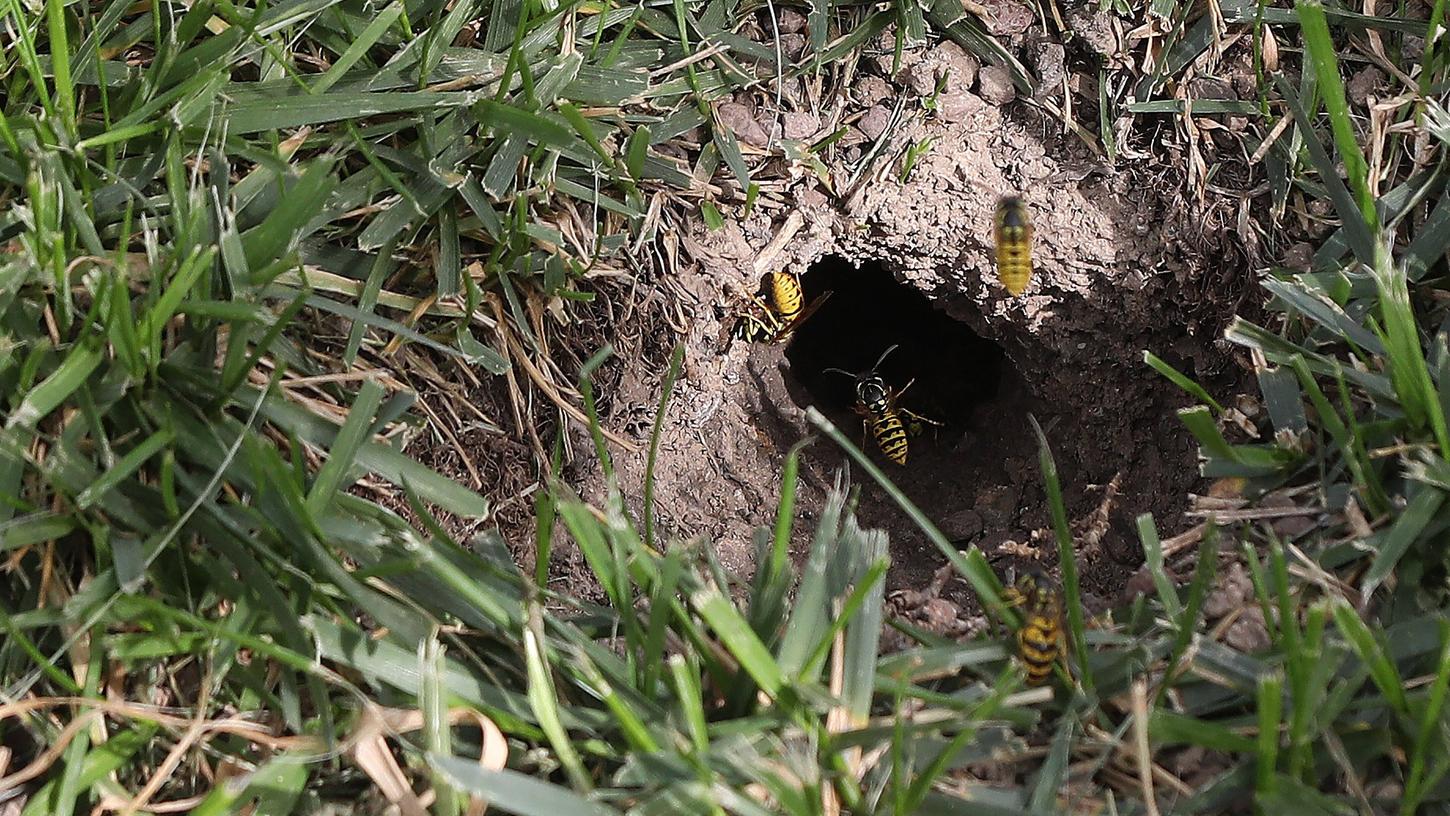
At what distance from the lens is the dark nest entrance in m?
2.90

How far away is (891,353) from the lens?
3867 millimetres

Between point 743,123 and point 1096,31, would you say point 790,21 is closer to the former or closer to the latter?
point 743,123

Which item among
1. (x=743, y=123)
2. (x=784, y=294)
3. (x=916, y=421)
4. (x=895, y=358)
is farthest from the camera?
(x=895, y=358)

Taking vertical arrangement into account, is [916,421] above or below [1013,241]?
below

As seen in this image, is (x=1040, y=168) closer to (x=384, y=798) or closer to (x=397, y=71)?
(x=397, y=71)

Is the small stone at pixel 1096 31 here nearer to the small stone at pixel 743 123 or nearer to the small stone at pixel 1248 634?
the small stone at pixel 743 123

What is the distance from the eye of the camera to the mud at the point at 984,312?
8.86 ft

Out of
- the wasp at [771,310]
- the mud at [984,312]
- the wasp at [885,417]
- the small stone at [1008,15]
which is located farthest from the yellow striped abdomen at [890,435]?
the small stone at [1008,15]

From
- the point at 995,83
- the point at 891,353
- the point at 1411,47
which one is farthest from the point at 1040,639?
the point at 891,353

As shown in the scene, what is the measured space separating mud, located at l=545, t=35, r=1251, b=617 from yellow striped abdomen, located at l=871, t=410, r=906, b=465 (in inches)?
13.4

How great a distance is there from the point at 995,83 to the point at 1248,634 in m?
1.52

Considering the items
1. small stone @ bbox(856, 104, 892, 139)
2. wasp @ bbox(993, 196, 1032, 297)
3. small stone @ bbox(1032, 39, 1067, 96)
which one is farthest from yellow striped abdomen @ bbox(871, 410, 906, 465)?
small stone @ bbox(1032, 39, 1067, 96)

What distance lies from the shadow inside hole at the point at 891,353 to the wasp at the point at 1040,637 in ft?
5.08

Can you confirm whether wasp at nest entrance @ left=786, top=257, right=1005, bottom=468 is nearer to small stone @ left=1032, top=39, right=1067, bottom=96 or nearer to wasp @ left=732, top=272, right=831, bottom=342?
wasp @ left=732, top=272, right=831, bottom=342
